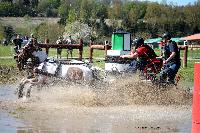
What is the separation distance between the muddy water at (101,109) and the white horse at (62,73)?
0.82 feet

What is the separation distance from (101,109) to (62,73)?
2.40 m

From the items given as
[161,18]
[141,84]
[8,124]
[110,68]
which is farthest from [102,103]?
[161,18]

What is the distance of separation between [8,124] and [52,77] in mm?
4648

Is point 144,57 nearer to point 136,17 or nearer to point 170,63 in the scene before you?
point 170,63

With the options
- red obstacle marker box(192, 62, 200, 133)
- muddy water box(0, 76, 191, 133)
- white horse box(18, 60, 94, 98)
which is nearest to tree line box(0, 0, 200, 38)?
white horse box(18, 60, 94, 98)

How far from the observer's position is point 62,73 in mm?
15711

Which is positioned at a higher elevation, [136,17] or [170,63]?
[136,17]

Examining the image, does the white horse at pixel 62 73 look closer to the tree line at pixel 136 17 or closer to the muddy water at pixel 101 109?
the muddy water at pixel 101 109

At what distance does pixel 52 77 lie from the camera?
15.7m

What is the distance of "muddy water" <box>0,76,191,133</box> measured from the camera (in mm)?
10977

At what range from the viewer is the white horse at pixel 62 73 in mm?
15598

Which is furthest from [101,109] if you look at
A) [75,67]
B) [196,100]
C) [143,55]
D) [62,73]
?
[196,100]

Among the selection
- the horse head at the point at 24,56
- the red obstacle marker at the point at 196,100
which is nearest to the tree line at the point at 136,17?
the horse head at the point at 24,56

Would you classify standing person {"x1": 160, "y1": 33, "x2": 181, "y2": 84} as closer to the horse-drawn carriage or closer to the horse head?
the horse-drawn carriage
